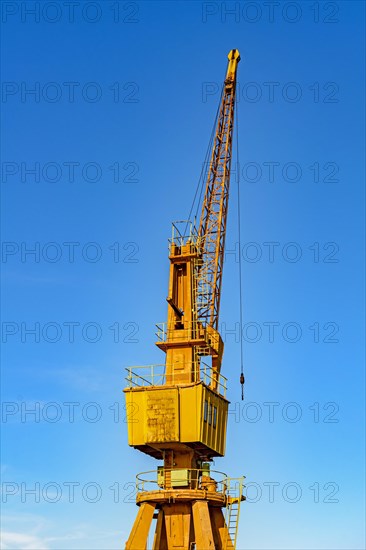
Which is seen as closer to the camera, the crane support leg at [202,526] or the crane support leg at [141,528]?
the crane support leg at [202,526]

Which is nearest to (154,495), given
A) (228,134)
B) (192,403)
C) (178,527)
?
(178,527)

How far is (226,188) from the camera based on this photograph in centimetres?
5631

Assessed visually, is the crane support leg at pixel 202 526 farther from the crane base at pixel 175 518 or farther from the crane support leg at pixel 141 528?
the crane support leg at pixel 141 528

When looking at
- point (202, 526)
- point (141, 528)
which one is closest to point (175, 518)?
point (141, 528)

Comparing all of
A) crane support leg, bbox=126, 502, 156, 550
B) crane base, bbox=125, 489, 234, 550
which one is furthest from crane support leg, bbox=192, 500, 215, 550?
crane support leg, bbox=126, 502, 156, 550

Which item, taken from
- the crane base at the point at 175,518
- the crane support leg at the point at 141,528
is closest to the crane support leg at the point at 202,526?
the crane base at the point at 175,518

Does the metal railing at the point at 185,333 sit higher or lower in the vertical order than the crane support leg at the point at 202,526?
higher

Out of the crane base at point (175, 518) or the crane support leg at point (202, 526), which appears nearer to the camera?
the crane support leg at point (202, 526)

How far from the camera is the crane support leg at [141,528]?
132 ft

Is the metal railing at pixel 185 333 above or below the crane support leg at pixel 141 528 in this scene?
above

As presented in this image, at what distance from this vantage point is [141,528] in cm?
4088

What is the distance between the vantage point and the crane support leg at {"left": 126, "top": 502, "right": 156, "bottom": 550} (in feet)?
132

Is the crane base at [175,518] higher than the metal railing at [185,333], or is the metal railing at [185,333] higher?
the metal railing at [185,333]

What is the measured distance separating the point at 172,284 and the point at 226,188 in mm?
11738
